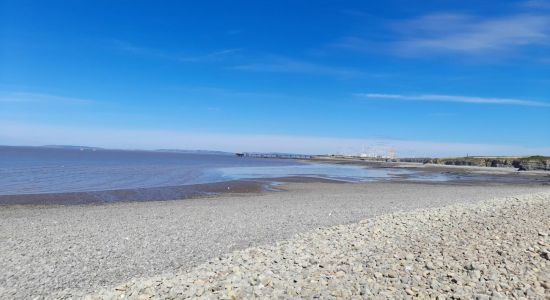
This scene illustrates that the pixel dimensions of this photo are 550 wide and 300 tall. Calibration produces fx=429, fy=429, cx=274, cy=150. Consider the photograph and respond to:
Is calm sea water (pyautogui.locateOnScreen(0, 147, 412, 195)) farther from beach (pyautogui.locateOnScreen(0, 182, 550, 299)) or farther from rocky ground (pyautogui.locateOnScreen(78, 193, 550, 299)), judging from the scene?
rocky ground (pyautogui.locateOnScreen(78, 193, 550, 299))

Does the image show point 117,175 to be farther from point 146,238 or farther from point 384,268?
point 384,268

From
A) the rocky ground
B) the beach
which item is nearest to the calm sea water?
the beach

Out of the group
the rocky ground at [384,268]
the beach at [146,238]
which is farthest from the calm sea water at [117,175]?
the rocky ground at [384,268]

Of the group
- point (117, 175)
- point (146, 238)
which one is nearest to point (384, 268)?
point (146, 238)

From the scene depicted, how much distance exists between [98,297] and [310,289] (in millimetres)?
3379

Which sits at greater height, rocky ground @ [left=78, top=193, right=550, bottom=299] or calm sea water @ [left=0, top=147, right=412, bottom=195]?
rocky ground @ [left=78, top=193, right=550, bottom=299]

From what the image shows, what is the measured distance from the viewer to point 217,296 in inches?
257

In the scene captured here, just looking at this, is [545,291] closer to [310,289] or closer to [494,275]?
[494,275]

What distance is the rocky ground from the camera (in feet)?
Result: 22.0

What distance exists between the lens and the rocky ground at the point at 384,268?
670 centimetres

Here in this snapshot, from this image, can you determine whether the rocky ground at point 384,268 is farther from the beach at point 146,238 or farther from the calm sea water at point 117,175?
the calm sea water at point 117,175

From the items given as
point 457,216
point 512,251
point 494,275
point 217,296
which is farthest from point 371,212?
point 217,296

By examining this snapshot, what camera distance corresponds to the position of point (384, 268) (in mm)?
7809

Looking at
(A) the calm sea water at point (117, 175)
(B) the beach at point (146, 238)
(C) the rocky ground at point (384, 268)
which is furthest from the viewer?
(A) the calm sea water at point (117, 175)
